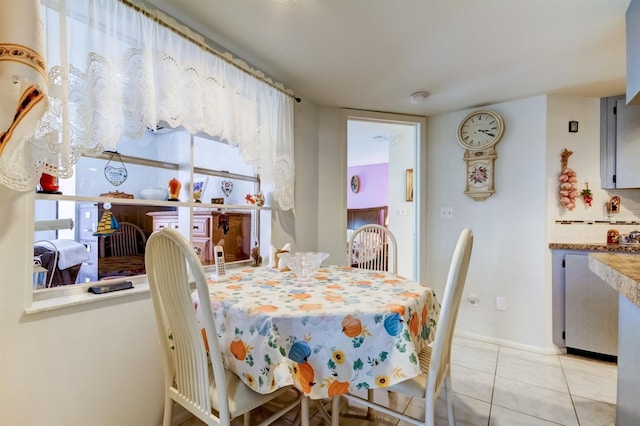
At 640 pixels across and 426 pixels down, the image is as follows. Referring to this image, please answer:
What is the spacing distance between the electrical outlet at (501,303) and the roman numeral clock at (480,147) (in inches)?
35.6

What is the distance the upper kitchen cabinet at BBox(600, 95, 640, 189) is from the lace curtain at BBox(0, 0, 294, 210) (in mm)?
2847

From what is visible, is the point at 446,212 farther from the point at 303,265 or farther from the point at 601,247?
the point at 303,265

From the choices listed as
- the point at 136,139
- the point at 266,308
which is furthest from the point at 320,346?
the point at 136,139

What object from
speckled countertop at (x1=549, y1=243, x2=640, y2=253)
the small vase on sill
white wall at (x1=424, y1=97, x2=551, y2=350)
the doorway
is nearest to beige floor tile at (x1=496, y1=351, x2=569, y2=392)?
white wall at (x1=424, y1=97, x2=551, y2=350)

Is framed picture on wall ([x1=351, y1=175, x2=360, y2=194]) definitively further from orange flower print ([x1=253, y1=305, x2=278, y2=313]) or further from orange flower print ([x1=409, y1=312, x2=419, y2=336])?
orange flower print ([x1=253, y1=305, x2=278, y2=313])

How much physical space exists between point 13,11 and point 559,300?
11.6ft

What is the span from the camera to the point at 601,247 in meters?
2.32

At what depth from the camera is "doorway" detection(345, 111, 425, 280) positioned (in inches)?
123

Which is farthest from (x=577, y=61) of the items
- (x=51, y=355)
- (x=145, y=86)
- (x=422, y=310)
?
(x=51, y=355)

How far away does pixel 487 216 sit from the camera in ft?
9.25

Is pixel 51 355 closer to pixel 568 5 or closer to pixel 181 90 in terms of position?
pixel 181 90

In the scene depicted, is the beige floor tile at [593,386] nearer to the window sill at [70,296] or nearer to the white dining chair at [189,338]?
the white dining chair at [189,338]

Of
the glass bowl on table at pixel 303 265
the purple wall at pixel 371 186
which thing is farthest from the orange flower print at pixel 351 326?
the purple wall at pixel 371 186

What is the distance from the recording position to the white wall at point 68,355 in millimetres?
1069
